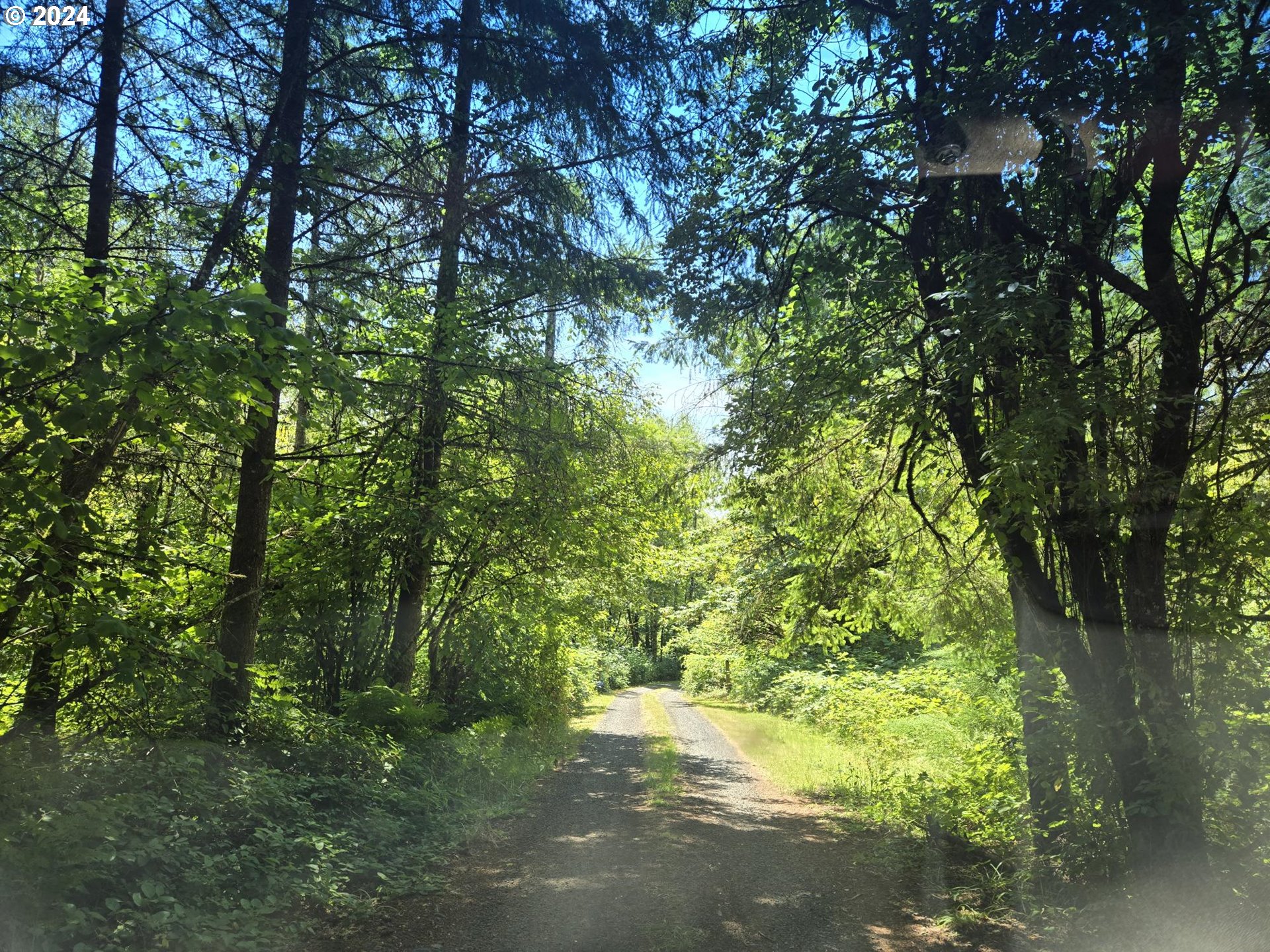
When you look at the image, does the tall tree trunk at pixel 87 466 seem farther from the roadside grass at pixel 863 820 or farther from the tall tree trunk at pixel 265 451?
the roadside grass at pixel 863 820

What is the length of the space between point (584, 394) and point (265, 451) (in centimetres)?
382

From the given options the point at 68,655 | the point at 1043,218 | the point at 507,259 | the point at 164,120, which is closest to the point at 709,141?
the point at 507,259

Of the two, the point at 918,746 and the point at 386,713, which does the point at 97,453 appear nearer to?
the point at 386,713

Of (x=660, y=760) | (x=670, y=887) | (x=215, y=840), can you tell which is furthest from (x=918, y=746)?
(x=215, y=840)

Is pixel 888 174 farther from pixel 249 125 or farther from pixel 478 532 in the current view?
pixel 478 532

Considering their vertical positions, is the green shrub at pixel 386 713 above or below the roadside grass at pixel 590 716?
above

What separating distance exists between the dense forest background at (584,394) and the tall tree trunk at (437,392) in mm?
77

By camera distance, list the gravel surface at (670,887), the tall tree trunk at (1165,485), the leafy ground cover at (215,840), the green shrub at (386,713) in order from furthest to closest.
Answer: the green shrub at (386,713)
the gravel surface at (670,887)
the tall tree trunk at (1165,485)
the leafy ground cover at (215,840)

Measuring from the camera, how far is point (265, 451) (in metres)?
7.40

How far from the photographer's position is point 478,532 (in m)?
10.6

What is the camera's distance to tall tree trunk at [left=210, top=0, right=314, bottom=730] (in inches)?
267

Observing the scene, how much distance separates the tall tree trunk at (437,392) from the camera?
718cm

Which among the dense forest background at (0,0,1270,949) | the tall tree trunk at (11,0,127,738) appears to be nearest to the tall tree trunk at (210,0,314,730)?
the dense forest background at (0,0,1270,949)

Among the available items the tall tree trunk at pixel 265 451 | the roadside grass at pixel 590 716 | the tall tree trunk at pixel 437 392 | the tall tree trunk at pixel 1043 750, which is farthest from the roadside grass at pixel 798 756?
the tall tree trunk at pixel 265 451
